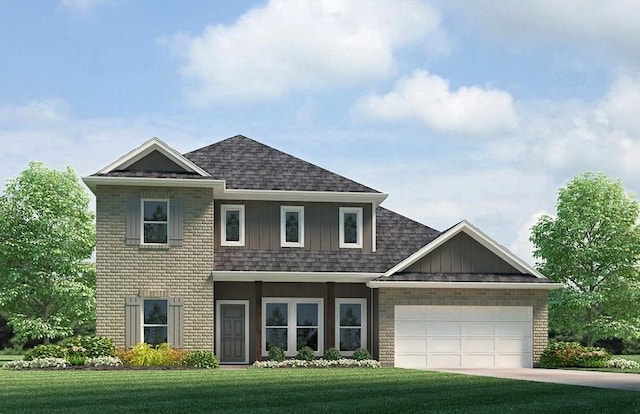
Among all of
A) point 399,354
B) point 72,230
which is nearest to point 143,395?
point 399,354

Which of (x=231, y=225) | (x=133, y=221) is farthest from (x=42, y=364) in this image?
(x=231, y=225)

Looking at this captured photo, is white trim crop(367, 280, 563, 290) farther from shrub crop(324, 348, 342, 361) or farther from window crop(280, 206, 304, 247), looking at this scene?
window crop(280, 206, 304, 247)

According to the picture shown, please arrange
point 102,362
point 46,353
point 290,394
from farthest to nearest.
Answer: point 46,353
point 102,362
point 290,394

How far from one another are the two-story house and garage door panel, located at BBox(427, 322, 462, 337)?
3 cm

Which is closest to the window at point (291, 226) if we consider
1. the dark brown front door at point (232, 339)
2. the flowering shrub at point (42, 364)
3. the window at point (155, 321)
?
the dark brown front door at point (232, 339)

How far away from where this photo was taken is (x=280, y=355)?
3180 centimetres

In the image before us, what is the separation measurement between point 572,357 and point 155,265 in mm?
14019

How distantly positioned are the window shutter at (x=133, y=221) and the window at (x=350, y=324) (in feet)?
24.2

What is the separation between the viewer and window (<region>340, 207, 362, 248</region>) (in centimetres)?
3447

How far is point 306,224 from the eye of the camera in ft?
112

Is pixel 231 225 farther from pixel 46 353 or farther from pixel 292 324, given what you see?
pixel 46 353

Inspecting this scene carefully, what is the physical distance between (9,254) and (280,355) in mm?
17544

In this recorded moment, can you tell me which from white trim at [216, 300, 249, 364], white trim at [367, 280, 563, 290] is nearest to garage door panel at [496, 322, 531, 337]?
white trim at [367, 280, 563, 290]

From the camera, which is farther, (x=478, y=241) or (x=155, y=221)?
(x=478, y=241)
